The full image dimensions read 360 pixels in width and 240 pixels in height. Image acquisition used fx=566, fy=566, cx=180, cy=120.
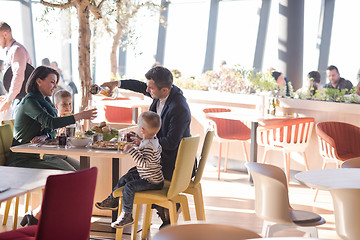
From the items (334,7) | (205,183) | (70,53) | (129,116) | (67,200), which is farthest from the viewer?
(70,53)

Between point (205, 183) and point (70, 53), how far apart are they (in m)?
8.70

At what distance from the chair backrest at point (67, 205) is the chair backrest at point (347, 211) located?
4.32 feet

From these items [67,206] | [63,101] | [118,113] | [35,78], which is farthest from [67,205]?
[118,113]

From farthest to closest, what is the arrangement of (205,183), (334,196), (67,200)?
1. (205,183)
2. (334,196)
3. (67,200)

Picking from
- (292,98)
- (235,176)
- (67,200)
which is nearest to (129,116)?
(235,176)

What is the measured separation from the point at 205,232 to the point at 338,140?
4.77m

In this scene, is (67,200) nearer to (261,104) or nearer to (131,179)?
(131,179)

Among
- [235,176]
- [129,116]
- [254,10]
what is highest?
[254,10]

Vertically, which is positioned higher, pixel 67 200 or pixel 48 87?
pixel 48 87

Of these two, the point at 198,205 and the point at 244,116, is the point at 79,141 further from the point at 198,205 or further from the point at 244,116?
the point at 244,116

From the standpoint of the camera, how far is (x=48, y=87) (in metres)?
4.64

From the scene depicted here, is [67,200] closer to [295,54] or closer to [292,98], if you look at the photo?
[292,98]

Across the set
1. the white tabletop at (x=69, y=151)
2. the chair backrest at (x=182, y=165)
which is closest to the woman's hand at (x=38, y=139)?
the white tabletop at (x=69, y=151)

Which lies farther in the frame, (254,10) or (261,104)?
(254,10)
